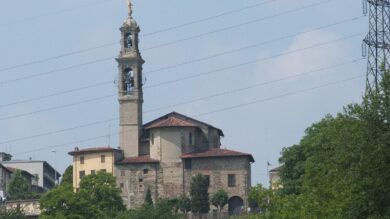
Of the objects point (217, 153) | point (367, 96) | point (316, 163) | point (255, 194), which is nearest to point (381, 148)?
point (367, 96)

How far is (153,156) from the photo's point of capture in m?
158

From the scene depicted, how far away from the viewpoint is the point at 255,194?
8269cm

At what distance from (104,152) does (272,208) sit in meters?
76.3

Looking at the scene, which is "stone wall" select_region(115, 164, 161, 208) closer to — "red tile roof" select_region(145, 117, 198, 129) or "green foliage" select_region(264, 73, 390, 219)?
"red tile roof" select_region(145, 117, 198, 129)

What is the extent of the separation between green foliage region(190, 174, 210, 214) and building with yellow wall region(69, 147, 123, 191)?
441 inches

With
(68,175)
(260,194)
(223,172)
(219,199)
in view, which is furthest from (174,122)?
(260,194)

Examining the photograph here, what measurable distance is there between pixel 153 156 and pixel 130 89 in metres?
8.92

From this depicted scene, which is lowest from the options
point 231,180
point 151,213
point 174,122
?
point 151,213

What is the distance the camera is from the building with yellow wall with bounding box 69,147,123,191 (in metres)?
159

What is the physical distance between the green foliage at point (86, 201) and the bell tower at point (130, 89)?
21627 millimetres

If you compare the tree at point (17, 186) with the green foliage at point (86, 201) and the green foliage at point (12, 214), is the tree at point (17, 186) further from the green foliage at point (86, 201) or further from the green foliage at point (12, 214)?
the green foliage at point (86, 201)

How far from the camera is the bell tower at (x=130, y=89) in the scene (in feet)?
525

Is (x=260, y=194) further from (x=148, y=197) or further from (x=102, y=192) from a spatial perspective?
(x=148, y=197)

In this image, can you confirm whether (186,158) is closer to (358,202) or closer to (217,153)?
(217,153)
